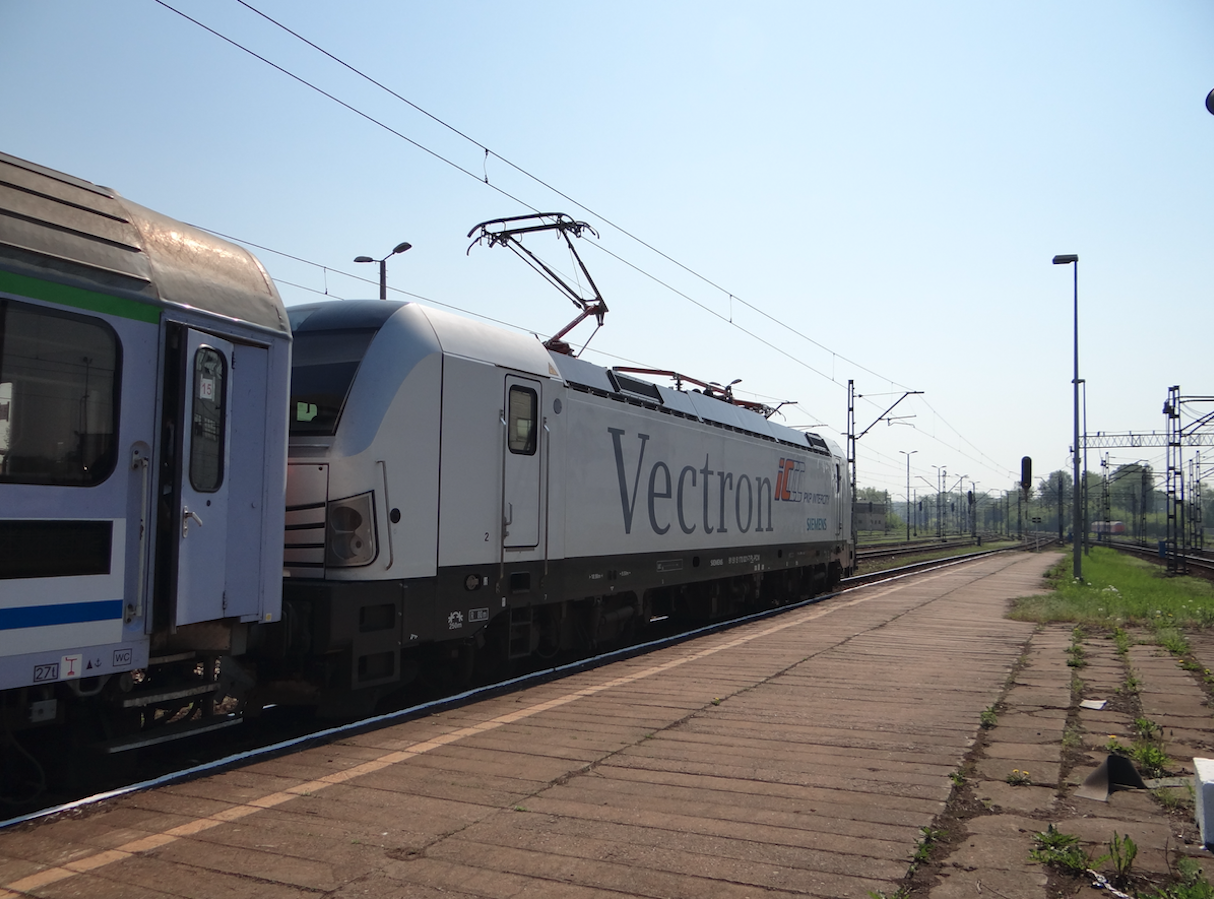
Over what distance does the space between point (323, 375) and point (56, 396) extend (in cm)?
266

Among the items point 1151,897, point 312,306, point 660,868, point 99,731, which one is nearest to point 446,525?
point 312,306

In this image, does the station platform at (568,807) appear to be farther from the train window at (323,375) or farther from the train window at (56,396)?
the train window at (323,375)

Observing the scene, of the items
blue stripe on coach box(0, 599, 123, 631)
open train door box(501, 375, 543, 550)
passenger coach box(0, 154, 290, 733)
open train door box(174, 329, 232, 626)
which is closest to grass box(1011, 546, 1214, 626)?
open train door box(501, 375, 543, 550)

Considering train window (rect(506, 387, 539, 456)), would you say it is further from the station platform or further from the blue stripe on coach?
the blue stripe on coach

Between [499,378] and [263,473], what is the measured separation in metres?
2.95

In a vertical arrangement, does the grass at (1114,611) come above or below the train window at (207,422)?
below

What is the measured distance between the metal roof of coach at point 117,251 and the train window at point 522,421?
2829mm

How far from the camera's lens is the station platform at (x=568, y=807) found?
13.2ft

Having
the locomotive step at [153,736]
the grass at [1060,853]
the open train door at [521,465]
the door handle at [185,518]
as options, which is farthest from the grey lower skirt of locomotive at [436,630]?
the grass at [1060,853]

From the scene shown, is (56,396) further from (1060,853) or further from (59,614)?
(1060,853)

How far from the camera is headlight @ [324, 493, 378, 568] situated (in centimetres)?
712

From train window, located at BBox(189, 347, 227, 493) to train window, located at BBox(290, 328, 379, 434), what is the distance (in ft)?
4.32

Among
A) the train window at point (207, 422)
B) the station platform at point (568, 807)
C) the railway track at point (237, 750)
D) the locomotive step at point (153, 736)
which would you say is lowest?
the railway track at point (237, 750)

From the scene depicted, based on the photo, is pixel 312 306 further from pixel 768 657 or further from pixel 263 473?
pixel 768 657
